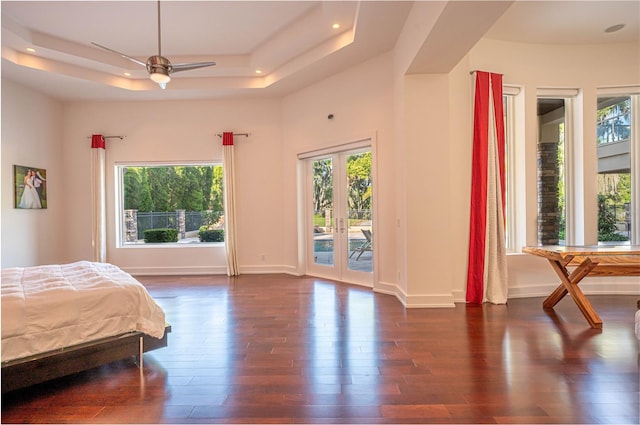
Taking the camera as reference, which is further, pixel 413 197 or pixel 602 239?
pixel 602 239

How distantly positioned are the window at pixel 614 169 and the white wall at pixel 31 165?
8.80m

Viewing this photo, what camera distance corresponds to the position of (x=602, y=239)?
471 cm

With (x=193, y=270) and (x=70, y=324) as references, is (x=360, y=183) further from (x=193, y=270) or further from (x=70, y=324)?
(x=70, y=324)

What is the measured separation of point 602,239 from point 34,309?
639cm

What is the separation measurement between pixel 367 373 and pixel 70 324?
2.07 meters

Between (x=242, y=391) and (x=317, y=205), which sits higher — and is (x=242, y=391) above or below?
below

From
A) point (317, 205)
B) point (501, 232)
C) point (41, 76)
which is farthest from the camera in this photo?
point (317, 205)

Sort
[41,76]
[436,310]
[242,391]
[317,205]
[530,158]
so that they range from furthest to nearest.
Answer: [317,205] → [41,76] → [530,158] → [436,310] → [242,391]

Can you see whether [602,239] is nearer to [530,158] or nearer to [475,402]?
[530,158]

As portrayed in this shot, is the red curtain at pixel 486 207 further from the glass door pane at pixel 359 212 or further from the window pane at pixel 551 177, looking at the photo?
the glass door pane at pixel 359 212

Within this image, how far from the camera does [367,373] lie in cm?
237

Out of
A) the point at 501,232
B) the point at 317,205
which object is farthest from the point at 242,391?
the point at 317,205

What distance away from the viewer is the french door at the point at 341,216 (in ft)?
17.3

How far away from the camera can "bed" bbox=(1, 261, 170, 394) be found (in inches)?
81.0
